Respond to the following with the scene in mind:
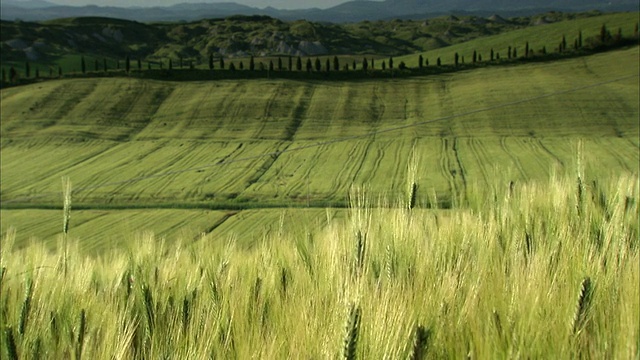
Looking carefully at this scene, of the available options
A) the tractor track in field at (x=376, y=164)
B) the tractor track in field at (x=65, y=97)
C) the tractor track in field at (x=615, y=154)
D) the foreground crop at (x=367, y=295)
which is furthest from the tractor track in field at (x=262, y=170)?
the foreground crop at (x=367, y=295)

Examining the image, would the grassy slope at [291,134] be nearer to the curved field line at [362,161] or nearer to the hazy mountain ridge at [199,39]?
the curved field line at [362,161]

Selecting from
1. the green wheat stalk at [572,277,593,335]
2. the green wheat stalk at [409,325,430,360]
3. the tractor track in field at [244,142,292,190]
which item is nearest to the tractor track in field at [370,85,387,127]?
the tractor track in field at [244,142,292,190]

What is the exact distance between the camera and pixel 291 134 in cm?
4684

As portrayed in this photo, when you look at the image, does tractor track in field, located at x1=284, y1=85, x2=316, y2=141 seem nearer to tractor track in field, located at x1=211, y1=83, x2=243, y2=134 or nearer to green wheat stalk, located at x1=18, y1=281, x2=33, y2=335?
tractor track in field, located at x1=211, y1=83, x2=243, y2=134

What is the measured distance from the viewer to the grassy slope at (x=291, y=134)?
3188cm

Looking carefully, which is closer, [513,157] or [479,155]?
[513,157]

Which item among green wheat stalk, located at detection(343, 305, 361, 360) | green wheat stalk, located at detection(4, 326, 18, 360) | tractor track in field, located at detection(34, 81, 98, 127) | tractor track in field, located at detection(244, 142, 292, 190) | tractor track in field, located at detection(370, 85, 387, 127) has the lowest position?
tractor track in field, located at detection(244, 142, 292, 190)

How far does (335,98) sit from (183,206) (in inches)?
1129

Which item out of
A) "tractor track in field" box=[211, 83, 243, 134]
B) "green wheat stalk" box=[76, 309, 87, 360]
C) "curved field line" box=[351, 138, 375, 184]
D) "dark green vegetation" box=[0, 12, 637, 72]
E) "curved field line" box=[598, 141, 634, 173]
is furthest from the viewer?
"dark green vegetation" box=[0, 12, 637, 72]

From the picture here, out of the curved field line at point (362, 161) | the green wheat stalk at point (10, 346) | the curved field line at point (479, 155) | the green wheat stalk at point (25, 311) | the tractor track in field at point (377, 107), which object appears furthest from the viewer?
the tractor track in field at point (377, 107)

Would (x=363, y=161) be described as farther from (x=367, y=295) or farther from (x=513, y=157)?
(x=367, y=295)

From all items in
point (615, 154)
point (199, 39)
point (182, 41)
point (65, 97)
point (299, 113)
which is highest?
point (199, 39)

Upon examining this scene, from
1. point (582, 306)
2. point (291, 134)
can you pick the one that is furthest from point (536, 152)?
point (582, 306)

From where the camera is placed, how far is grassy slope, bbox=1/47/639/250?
105 ft
